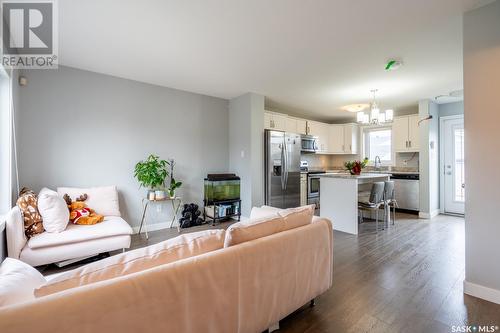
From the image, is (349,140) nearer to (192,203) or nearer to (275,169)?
(275,169)

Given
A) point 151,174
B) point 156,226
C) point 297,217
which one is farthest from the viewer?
point 156,226

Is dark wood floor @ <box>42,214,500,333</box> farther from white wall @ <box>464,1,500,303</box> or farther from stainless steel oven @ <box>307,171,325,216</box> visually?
stainless steel oven @ <box>307,171,325,216</box>

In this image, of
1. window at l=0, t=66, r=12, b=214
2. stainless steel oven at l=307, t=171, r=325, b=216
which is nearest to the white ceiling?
window at l=0, t=66, r=12, b=214

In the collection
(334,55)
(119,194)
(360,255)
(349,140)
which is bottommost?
(360,255)

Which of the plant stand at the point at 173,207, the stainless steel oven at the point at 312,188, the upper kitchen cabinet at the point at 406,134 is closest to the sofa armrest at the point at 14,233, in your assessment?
the plant stand at the point at 173,207

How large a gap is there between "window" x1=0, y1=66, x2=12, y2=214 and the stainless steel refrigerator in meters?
3.57

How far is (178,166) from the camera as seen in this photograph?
4.28 metres

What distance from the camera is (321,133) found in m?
6.53

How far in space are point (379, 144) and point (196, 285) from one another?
6516mm

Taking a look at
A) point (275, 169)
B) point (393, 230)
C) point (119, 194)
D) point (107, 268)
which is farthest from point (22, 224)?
point (393, 230)

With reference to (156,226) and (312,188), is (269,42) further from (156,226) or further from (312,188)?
(312,188)

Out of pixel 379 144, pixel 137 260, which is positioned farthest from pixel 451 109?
pixel 137 260

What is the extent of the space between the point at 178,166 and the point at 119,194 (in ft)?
3.49

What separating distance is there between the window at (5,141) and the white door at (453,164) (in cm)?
736
